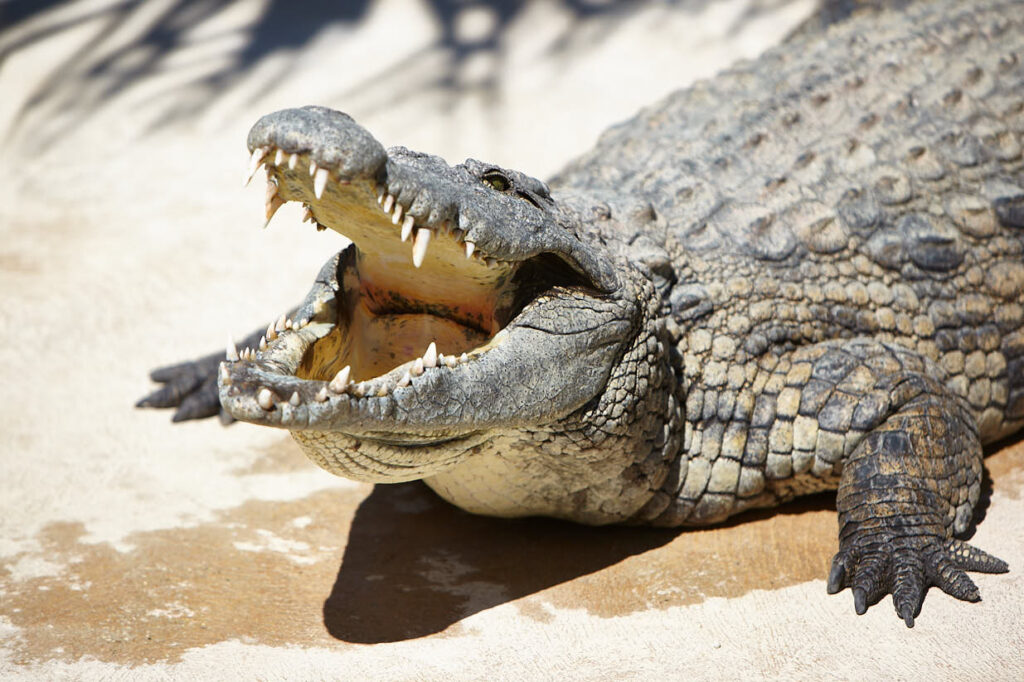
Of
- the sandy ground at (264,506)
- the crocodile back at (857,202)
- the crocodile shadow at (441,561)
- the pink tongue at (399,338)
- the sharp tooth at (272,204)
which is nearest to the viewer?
the sharp tooth at (272,204)

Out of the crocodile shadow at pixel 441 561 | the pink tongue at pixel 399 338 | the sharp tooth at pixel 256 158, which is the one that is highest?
the sharp tooth at pixel 256 158

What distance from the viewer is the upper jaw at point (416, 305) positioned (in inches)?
108

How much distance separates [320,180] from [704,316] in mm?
1742

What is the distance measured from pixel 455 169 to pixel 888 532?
6.47 feet

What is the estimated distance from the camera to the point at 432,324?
3.58 m

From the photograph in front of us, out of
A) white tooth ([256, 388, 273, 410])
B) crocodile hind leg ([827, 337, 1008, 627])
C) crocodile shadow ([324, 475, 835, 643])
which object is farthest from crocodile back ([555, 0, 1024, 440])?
white tooth ([256, 388, 273, 410])

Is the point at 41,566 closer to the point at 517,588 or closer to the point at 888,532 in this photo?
the point at 517,588

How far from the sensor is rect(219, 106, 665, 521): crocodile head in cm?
277

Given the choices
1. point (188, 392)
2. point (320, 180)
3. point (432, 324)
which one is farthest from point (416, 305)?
point (188, 392)

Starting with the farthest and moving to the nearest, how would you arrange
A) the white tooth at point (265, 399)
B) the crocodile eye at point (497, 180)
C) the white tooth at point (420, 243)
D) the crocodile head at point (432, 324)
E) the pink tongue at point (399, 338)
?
the pink tongue at point (399, 338)
the crocodile eye at point (497, 180)
the white tooth at point (420, 243)
the crocodile head at point (432, 324)
the white tooth at point (265, 399)

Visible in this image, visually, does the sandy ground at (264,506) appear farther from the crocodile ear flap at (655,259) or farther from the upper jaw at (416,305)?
the crocodile ear flap at (655,259)

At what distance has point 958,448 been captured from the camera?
3.82m

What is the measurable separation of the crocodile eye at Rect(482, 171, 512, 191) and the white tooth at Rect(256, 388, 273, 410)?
1057 millimetres

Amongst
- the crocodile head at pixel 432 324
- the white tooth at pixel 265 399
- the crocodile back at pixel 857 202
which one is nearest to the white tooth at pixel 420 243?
the crocodile head at pixel 432 324
